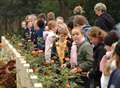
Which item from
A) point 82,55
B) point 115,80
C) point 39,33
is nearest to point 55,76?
point 82,55

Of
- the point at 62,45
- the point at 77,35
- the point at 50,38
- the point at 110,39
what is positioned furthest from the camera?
the point at 50,38

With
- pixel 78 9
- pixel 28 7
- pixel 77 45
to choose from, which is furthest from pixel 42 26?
pixel 28 7

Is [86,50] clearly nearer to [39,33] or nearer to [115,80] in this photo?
[115,80]

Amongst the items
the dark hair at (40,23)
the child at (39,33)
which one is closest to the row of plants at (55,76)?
the child at (39,33)

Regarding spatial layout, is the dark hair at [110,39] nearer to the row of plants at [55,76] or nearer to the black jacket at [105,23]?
the row of plants at [55,76]

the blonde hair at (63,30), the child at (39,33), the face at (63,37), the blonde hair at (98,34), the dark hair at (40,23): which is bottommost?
the child at (39,33)

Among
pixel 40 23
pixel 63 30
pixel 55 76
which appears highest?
pixel 63 30

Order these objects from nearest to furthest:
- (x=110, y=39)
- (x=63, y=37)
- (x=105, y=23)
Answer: (x=110, y=39) → (x=105, y=23) → (x=63, y=37)

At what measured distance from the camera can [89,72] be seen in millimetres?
9922

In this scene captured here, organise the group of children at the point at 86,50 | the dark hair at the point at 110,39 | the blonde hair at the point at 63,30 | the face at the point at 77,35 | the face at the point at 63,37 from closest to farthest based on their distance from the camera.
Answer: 1. the group of children at the point at 86,50
2. the dark hair at the point at 110,39
3. the face at the point at 77,35
4. the blonde hair at the point at 63,30
5. the face at the point at 63,37

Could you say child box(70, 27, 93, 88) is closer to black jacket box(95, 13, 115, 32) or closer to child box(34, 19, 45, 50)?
black jacket box(95, 13, 115, 32)

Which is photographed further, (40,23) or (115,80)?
(40,23)

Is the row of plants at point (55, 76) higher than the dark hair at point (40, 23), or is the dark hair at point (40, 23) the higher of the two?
A: the dark hair at point (40, 23)

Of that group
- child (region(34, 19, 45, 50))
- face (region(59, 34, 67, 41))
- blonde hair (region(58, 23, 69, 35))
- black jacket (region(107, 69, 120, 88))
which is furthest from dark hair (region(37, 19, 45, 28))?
black jacket (region(107, 69, 120, 88))
